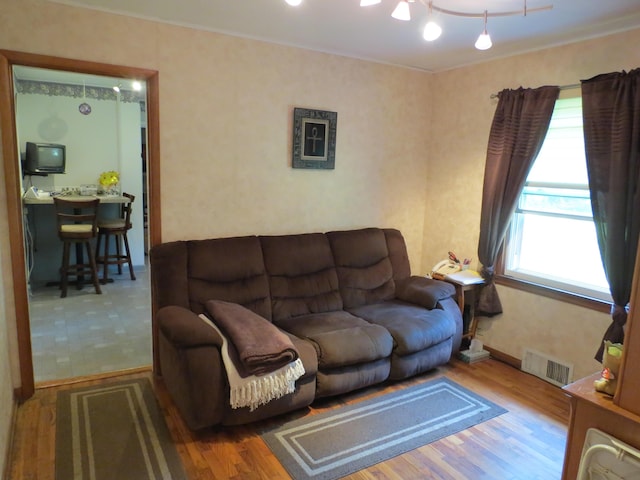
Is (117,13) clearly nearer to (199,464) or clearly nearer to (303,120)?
(303,120)

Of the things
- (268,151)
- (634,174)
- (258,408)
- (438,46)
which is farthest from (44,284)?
(634,174)

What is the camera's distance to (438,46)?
326 centimetres

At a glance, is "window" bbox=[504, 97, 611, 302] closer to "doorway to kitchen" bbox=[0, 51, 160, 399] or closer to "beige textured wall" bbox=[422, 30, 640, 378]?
"beige textured wall" bbox=[422, 30, 640, 378]

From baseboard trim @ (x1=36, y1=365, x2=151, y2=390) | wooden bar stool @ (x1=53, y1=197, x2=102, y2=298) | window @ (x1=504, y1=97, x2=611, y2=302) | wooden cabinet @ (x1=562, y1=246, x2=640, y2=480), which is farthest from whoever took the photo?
wooden bar stool @ (x1=53, y1=197, x2=102, y2=298)

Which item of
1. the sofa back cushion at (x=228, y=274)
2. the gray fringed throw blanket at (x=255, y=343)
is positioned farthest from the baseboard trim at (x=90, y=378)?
the gray fringed throw blanket at (x=255, y=343)

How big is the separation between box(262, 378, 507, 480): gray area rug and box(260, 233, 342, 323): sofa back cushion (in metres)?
0.78

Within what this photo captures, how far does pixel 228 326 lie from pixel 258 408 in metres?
0.49

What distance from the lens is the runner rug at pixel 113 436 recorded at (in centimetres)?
217

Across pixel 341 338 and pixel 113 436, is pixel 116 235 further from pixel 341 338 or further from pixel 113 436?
pixel 341 338

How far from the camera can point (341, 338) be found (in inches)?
111

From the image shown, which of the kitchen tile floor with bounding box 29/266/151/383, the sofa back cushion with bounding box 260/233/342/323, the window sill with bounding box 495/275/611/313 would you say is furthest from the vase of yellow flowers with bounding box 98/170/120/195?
the window sill with bounding box 495/275/611/313

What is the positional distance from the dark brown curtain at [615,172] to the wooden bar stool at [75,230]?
458 cm

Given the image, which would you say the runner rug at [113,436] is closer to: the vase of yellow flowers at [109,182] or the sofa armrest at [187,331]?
the sofa armrest at [187,331]

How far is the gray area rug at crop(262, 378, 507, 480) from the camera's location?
7.58 feet
